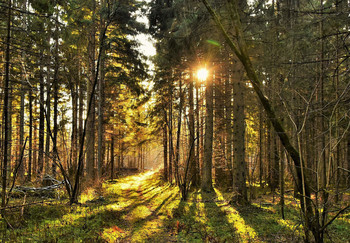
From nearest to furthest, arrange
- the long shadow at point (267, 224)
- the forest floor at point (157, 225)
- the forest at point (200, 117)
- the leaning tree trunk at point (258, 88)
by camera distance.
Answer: the leaning tree trunk at point (258, 88)
the forest at point (200, 117)
the forest floor at point (157, 225)
the long shadow at point (267, 224)

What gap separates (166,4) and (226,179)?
43.0 ft

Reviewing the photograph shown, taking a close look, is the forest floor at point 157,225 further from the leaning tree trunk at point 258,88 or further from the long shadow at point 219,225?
the leaning tree trunk at point 258,88

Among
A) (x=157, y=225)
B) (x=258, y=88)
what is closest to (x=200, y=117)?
(x=157, y=225)

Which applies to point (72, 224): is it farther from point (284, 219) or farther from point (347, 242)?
point (347, 242)

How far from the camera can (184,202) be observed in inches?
369

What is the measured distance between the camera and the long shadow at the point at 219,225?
5.37 metres

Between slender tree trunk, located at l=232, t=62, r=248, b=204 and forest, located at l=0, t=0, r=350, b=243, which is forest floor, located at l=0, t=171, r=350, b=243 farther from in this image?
slender tree trunk, located at l=232, t=62, r=248, b=204

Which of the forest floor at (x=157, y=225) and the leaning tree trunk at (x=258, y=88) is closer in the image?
the leaning tree trunk at (x=258, y=88)

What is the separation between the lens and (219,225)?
645cm

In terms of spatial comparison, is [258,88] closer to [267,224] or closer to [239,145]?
[267,224]

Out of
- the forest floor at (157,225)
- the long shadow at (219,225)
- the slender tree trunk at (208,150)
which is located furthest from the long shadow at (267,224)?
the slender tree trunk at (208,150)

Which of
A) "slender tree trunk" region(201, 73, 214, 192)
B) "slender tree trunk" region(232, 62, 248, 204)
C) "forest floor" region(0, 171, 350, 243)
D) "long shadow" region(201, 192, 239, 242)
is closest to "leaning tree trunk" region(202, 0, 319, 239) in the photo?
"forest floor" region(0, 171, 350, 243)

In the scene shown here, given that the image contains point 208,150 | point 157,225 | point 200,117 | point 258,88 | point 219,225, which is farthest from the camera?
point 208,150

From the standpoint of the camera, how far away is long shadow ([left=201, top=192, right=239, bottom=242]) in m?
5.37
